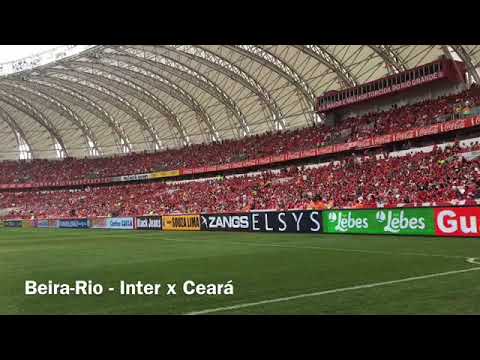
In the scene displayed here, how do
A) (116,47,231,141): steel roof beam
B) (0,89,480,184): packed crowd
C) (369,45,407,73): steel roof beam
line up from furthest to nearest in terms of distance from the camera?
(116,47,231,141): steel roof beam
(369,45,407,73): steel roof beam
(0,89,480,184): packed crowd

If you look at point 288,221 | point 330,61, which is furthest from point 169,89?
point 288,221

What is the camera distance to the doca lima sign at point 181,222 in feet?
134

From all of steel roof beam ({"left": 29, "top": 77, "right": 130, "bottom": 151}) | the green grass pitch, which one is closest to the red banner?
steel roof beam ({"left": 29, "top": 77, "right": 130, "bottom": 151})

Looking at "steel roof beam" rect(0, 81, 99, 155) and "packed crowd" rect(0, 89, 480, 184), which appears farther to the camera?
"steel roof beam" rect(0, 81, 99, 155)

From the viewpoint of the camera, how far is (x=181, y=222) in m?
42.7

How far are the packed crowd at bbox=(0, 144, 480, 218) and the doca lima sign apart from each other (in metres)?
5.55

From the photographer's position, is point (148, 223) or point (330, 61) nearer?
point (148, 223)

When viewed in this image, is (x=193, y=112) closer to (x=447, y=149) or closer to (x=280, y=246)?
(x=447, y=149)

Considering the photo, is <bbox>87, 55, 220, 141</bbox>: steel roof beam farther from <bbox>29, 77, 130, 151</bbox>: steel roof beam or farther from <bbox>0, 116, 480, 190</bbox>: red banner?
<bbox>29, 77, 130, 151</bbox>: steel roof beam

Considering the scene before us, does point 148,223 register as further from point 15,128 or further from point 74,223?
point 15,128

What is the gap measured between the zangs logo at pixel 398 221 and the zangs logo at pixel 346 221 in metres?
1.14

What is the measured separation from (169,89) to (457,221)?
46690 mm

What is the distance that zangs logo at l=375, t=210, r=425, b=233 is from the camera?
953 inches
